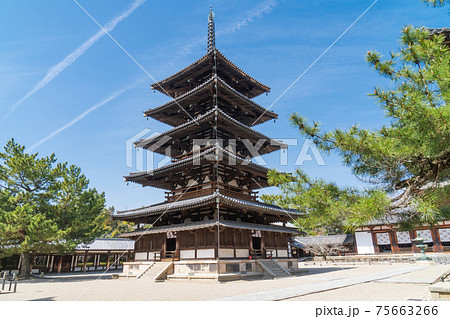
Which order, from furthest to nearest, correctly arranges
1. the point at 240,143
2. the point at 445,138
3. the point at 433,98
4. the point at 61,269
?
1. the point at 61,269
2. the point at 240,143
3. the point at 433,98
4. the point at 445,138

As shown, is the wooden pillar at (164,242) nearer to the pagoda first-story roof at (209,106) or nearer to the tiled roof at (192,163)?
the tiled roof at (192,163)

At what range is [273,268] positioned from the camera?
1769 cm

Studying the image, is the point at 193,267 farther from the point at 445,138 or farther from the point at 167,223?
the point at 445,138

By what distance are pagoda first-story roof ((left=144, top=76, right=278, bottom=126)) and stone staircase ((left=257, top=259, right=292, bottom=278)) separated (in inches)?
453

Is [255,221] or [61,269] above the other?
[255,221]

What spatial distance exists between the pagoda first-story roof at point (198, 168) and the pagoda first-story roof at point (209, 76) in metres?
7.31

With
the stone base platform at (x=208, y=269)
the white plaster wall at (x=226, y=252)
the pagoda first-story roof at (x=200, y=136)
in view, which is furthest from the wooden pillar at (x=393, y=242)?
the white plaster wall at (x=226, y=252)

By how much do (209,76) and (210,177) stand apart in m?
9.18

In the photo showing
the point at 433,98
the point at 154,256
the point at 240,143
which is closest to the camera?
the point at 433,98

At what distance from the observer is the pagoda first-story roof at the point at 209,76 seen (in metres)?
20.9

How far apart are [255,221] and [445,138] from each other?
598 inches

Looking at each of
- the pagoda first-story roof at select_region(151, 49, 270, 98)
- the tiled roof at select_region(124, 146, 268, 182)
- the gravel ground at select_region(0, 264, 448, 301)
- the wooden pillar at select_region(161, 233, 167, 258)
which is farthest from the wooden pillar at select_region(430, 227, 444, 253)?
the wooden pillar at select_region(161, 233, 167, 258)

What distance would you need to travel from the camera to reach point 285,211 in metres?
19.3

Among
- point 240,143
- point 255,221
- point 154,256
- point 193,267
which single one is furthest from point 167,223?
point 240,143
